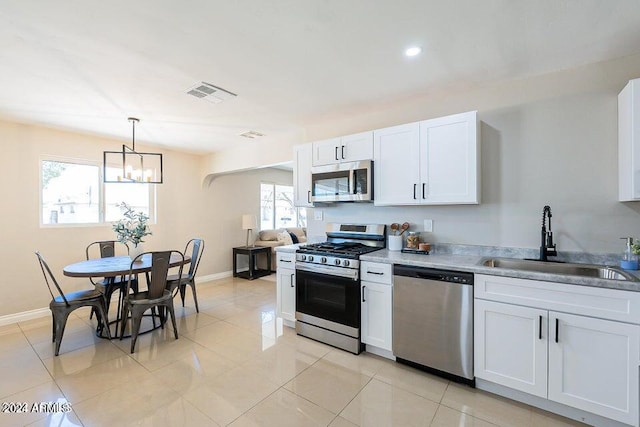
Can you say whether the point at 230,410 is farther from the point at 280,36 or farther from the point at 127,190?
the point at 127,190

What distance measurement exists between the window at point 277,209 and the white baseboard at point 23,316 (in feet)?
13.6

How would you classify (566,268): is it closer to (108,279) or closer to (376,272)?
(376,272)

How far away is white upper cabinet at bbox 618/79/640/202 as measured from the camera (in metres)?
1.89

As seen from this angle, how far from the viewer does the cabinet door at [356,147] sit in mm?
3049

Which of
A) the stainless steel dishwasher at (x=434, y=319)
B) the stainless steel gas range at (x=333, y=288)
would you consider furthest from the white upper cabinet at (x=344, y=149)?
the stainless steel dishwasher at (x=434, y=319)

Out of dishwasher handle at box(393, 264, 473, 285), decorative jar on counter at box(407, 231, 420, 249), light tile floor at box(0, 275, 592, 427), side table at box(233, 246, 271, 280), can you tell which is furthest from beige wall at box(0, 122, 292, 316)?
dishwasher handle at box(393, 264, 473, 285)

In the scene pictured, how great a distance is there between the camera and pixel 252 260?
19.0 ft

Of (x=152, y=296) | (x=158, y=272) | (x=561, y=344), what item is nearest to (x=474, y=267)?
(x=561, y=344)

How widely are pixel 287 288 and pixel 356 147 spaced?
183cm

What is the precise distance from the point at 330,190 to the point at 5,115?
3.95 m

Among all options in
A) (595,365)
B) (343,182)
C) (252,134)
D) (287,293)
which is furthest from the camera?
(252,134)

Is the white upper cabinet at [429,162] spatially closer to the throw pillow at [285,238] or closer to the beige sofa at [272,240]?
the beige sofa at [272,240]

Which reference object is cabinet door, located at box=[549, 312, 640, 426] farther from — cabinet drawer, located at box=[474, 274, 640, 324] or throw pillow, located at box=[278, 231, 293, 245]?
throw pillow, located at box=[278, 231, 293, 245]

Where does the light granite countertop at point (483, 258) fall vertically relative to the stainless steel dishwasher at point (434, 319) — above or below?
above
